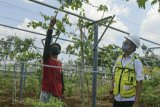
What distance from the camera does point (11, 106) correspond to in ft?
29.7

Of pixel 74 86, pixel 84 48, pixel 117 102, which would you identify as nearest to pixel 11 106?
pixel 84 48

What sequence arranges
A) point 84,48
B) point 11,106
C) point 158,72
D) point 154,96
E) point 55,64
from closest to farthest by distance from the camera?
point 55,64 < point 84,48 < point 11,106 < point 154,96 < point 158,72

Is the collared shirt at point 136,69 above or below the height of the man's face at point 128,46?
below

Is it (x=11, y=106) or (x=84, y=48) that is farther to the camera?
(x=11, y=106)


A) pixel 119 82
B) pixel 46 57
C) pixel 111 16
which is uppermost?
pixel 111 16

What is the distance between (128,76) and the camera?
5168 mm

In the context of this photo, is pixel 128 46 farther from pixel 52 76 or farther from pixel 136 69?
pixel 52 76

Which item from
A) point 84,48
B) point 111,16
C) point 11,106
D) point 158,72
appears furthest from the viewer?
point 158,72

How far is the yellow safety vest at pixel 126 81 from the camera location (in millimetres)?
5164

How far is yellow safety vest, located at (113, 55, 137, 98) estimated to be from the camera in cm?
516

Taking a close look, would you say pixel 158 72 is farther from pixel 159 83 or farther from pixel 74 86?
pixel 74 86

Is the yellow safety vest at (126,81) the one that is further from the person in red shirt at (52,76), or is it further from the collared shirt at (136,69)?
the person in red shirt at (52,76)

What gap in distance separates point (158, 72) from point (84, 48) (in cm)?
448

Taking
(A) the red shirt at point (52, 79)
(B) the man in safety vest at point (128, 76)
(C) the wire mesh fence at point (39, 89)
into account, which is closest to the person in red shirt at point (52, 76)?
(A) the red shirt at point (52, 79)
